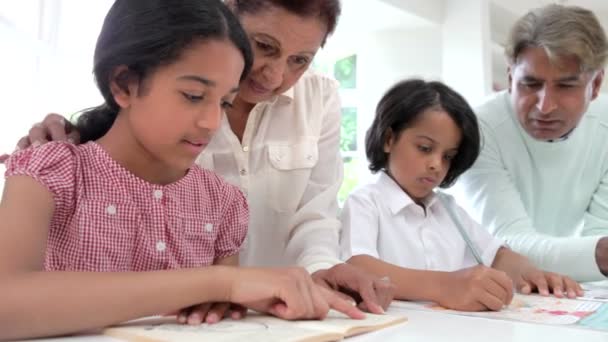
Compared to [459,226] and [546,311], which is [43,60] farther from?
[546,311]

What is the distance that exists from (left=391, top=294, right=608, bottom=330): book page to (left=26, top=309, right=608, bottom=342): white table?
2.1 inches

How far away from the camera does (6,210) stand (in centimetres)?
67

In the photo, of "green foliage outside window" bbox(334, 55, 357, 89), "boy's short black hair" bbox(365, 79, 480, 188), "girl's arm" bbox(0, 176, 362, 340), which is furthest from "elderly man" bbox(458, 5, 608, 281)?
"green foliage outside window" bbox(334, 55, 357, 89)

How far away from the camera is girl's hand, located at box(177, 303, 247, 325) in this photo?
67cm

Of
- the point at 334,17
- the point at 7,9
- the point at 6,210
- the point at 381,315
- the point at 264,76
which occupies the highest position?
the point at 7,9

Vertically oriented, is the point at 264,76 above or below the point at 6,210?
above

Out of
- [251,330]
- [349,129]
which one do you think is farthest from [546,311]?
[349,129]

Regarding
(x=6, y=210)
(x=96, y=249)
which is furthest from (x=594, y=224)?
(x=6, y=210)

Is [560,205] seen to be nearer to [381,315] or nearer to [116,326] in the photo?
[381,315]

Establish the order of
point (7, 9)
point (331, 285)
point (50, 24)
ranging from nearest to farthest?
point (331, 285)
point (7, 9)
point (50, 24)

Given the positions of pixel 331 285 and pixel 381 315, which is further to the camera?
pixel 331 285

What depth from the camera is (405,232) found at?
1383 mm

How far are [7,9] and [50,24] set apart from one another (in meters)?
0.23

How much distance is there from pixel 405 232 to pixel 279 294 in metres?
0.73
